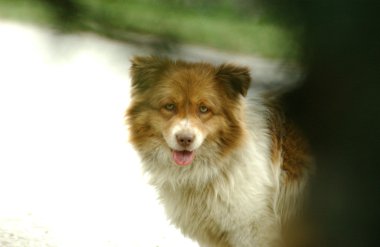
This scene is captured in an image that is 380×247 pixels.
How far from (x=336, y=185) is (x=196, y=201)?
3.16 m

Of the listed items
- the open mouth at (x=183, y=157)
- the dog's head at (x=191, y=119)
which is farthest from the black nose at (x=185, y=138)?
the open mouth at (x=183, y=157)

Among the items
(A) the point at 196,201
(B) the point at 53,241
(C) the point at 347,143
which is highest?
(C) the point at 347,143

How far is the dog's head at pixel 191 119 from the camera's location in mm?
3844

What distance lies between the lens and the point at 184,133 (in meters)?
3.78

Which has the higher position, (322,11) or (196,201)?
(322,11)

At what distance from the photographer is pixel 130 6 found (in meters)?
0.91

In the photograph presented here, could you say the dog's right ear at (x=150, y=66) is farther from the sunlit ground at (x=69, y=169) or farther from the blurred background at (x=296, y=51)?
the sunlit ground at (x=69, y=169)

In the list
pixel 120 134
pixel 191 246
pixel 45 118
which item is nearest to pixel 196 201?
pixel 191 246

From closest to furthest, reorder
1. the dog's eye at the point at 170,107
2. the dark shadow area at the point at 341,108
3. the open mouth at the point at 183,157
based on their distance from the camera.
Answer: the dark shadow area at the point at 341,108 → the dog's eye at the point at 170,107 → the open mouth at the point at 183,157

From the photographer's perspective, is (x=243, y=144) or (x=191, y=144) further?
(x=243, y=144)

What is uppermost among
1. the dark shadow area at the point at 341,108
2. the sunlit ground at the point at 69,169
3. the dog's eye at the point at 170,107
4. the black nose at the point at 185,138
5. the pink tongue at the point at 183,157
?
the dark shadow area at the point at 341,108

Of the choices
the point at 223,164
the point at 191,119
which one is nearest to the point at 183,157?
the point at 223,164

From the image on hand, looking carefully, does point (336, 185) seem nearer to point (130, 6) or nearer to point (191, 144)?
point (130, 6)

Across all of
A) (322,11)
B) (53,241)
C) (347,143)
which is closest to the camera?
(322,11)
